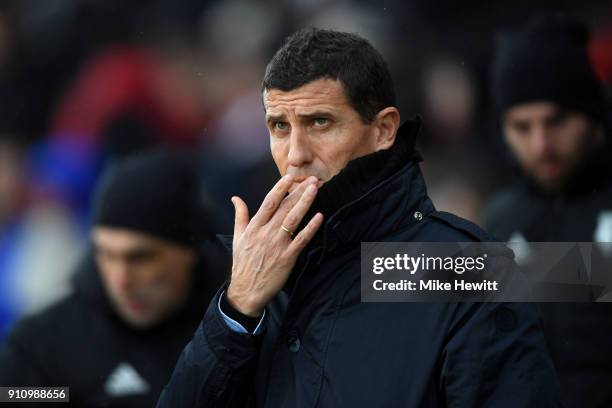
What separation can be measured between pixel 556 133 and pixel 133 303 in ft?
4.50

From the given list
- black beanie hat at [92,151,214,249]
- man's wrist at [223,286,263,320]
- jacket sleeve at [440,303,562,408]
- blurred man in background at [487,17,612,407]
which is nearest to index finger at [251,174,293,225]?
man's wrist at [223,286,263,320]

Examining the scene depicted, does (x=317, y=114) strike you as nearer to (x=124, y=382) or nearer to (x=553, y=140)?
(x=553, y=140)

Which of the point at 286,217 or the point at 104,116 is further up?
the point at 104,116

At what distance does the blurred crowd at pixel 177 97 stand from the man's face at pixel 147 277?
0.22 meters

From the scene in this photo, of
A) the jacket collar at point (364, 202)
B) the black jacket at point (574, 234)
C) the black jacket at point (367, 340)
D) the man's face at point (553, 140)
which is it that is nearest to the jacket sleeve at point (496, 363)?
the black jacket at point (367, 340)

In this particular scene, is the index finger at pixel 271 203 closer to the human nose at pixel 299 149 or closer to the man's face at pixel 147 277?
the human nose at pixel 299 149

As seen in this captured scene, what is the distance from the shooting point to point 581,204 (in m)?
2.83

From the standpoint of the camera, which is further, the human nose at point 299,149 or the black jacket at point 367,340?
the human nose at point 299,149

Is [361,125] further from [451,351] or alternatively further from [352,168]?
[451,351]

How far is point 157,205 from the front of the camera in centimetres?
289

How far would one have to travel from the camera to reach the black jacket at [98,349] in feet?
9.29

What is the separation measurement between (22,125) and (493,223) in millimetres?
1621

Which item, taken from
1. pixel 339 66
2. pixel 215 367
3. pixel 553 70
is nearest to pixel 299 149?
pixel 339 66

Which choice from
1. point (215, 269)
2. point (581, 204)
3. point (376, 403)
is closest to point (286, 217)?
point (376, 403)
